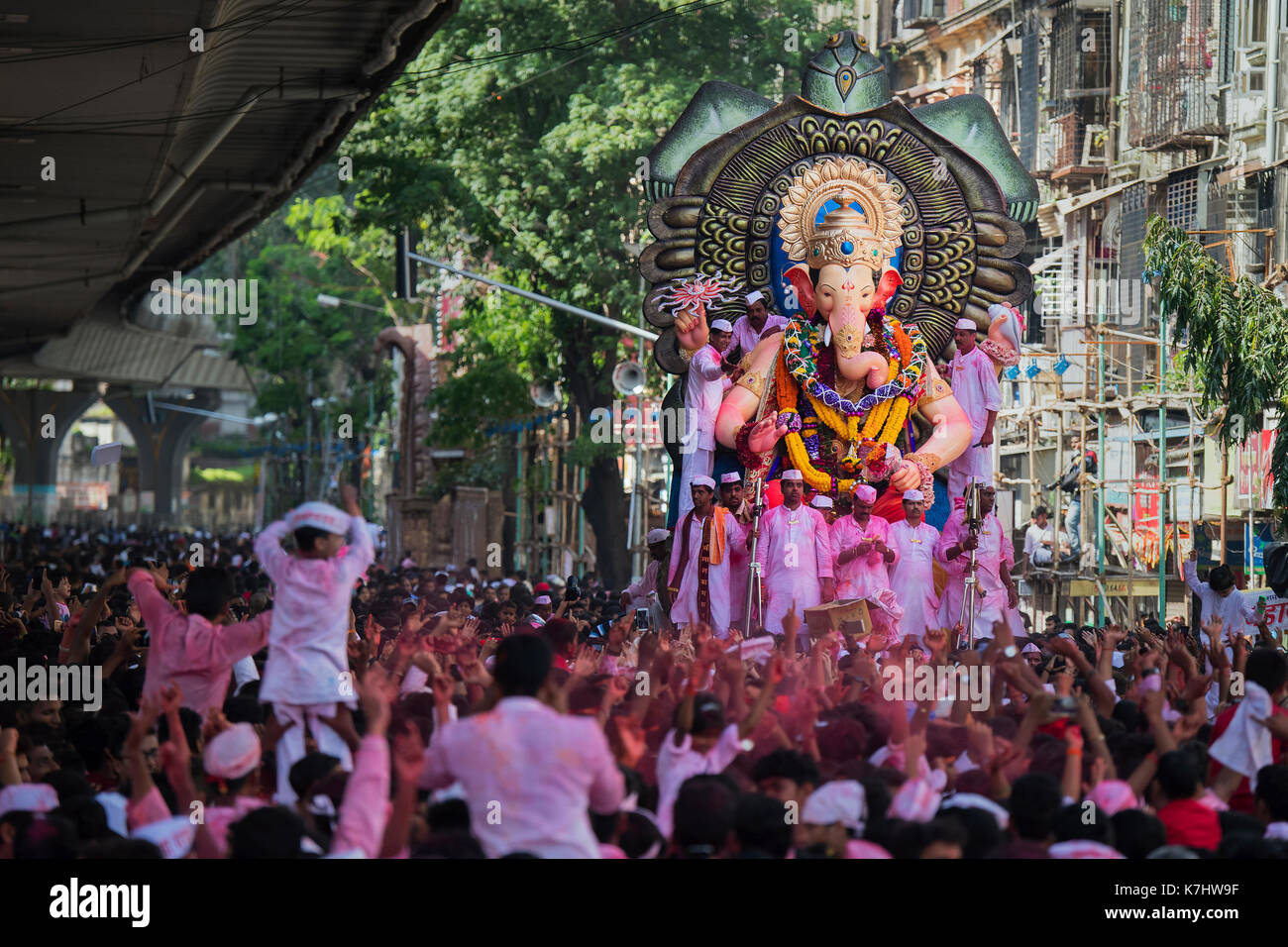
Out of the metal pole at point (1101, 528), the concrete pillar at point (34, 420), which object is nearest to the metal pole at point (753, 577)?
the metal pole at point (1101, 528)

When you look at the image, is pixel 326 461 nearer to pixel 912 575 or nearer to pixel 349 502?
pixel 912 575

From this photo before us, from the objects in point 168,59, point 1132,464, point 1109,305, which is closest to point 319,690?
point 168,59

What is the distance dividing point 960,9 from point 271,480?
103ft

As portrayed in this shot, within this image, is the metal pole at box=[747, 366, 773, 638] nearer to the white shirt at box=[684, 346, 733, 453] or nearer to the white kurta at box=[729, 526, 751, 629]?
the white kurta at box=[729, 526, 751, 629]

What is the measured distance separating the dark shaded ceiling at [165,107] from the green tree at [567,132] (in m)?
3.53

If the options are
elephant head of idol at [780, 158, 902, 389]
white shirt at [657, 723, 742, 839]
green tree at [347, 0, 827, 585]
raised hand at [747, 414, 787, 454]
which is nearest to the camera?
white shirt at [657, 723, 742, 839]

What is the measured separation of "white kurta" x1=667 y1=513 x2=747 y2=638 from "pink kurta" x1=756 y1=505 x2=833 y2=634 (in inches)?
11.8

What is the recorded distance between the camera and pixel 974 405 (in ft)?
50.7

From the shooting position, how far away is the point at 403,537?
114 feet

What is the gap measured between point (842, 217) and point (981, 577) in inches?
123

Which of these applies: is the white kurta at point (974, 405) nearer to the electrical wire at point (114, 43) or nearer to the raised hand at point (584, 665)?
the raised hand at point (584, 665)

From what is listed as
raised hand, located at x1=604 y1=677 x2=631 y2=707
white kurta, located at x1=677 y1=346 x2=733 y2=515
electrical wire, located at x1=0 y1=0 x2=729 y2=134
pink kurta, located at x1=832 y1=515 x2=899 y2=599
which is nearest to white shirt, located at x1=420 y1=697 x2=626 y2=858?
raised hand, located at x1=604 y1=677 x2=631 y2=707

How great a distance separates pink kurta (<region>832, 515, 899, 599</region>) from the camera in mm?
14164

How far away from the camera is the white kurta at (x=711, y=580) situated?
47.2 feet
